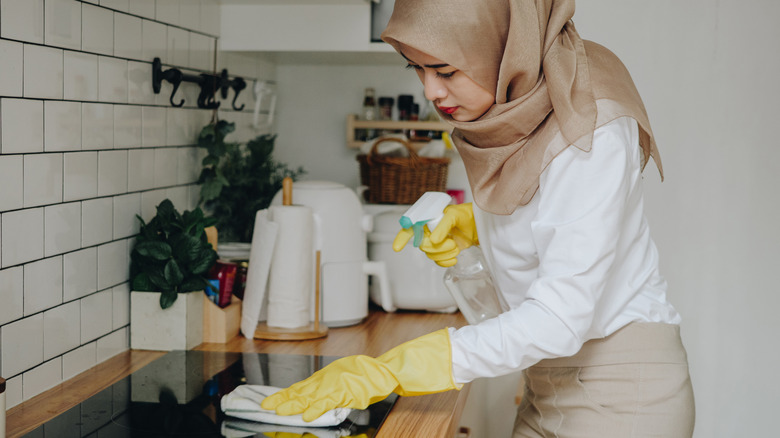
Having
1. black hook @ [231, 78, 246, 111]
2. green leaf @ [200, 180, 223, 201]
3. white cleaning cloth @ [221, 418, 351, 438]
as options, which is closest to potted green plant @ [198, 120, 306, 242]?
green leaf @ [200, 180, 223, 201]

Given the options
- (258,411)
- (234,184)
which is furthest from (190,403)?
(234,184)

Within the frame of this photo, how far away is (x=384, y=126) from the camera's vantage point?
2092mm

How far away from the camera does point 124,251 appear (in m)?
1.40

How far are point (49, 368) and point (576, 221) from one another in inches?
33.4

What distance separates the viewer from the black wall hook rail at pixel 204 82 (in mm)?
1484

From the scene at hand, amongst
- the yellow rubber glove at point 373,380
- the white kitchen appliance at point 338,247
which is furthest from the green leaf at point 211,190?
the yellow rubber glove at point 373,380

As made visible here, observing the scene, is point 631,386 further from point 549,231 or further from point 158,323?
point 158,323

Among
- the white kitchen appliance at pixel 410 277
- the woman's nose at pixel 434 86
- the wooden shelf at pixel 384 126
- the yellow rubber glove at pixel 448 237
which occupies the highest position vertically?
the woman's nose at pixel 434 86

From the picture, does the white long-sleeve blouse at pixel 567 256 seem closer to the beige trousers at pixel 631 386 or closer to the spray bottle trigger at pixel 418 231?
the beige trousers at pixel 631 386

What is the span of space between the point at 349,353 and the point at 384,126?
830 mm

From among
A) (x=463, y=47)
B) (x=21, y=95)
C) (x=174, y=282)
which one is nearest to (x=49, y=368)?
(x=174, y=282)

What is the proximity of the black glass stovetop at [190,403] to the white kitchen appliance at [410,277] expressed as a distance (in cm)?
41

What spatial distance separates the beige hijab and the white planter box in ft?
2.19

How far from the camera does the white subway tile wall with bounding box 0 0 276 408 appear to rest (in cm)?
108
